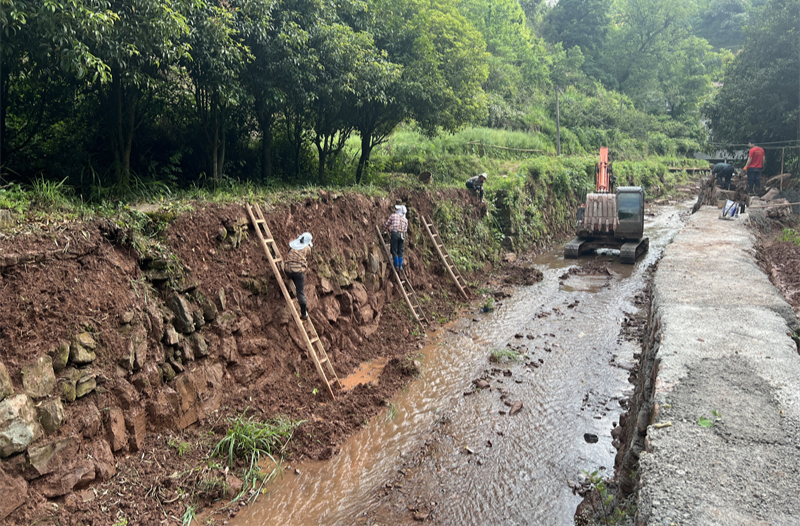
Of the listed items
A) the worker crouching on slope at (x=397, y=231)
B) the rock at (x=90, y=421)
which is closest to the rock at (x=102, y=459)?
the rock at (x=90, y=421)

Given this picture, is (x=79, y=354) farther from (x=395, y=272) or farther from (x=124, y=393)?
(x=395, y=272)

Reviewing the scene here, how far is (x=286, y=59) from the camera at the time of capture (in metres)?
9.86

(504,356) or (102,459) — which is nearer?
(102,459)

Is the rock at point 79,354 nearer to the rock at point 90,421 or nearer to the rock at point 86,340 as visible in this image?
the rock at point 86,340

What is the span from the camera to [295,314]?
25.1 feet

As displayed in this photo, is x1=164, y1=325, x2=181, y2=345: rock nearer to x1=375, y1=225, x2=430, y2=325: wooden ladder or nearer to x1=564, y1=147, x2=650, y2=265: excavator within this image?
x1=375, y1=225, x2=430, y2=325: wooden ladder

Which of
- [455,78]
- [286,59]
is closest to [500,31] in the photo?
[455,78]

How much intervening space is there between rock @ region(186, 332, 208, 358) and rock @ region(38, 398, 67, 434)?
1.76m

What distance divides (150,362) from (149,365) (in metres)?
0.04

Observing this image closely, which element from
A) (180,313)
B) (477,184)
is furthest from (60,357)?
(477,184)

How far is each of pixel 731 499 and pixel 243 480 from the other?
4.96m

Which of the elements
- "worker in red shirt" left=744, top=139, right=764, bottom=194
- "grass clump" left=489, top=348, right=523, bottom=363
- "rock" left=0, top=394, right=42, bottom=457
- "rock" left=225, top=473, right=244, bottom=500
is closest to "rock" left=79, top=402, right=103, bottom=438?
"rock" left=0, top=394, right=42, bottom=457

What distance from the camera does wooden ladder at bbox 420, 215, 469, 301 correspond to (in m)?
13.1

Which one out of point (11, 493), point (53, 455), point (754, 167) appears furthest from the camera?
point (754, 167)
